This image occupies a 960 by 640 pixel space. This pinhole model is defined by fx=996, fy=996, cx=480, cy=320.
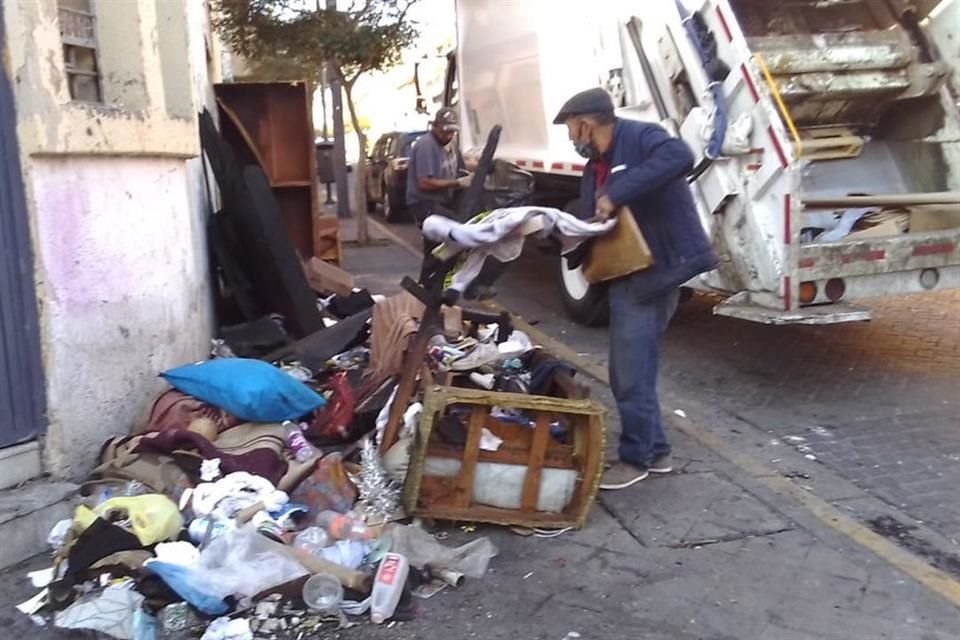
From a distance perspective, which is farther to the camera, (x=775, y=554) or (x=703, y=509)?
(x=703, y=509)

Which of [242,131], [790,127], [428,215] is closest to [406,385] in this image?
[428,215]

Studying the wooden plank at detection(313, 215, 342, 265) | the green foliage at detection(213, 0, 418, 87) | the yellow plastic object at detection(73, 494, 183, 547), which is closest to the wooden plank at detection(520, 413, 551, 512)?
the yellow plastic object at detection(73, 494, 183, 547)

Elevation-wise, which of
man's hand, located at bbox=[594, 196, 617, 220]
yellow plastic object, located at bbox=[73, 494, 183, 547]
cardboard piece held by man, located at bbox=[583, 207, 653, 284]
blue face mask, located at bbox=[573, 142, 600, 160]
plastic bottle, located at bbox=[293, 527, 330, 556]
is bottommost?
plastic bottle, located at bbox=[293, 527, 330, 556]

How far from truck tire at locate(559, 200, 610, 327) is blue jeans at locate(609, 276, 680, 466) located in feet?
8.59

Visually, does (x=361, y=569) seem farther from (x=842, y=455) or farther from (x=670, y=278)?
(x=842, y=455)

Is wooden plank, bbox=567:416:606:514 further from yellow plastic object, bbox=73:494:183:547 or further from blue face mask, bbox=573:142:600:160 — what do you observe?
yellow plastic object, bbox=73:494:183:547

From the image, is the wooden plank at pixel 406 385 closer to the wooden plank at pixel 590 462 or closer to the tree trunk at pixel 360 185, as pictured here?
the wooden plank at pixel 590 462

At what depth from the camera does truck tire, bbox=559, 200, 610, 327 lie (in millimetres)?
7555

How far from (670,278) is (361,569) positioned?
188cm

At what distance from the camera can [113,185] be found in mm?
4512

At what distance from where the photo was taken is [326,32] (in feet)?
40.8

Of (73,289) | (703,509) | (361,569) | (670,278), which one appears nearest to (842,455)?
(703,509)

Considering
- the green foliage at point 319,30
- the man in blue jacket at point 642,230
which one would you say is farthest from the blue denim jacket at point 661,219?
the green foliage at point 319,30

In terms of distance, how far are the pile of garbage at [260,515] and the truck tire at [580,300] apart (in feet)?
6.77
